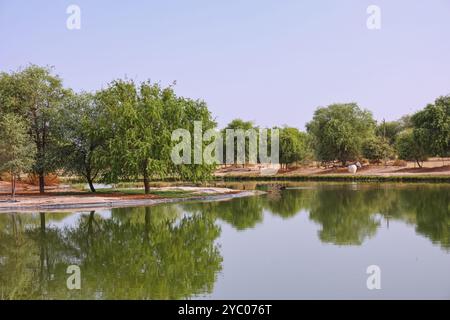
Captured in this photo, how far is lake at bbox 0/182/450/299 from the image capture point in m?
12.8

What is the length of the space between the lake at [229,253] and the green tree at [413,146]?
138 ft

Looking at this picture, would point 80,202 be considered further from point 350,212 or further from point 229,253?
point 229,253

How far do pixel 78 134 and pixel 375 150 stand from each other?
174 ft

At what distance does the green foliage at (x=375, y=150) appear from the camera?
265 ft

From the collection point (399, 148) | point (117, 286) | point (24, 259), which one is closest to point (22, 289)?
point (117, 286)

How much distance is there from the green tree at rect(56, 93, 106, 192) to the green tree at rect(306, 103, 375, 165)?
4691 centimetres

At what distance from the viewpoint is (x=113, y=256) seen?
56.7 feet

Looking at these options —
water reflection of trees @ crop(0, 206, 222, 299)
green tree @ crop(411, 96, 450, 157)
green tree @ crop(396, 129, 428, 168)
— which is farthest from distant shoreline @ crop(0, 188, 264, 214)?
green tree @ crop(396, 129, 428, 168)

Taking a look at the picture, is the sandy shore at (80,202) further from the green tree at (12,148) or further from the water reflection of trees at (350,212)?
the water reflection of trees at (350,212)

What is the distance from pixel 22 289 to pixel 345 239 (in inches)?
467

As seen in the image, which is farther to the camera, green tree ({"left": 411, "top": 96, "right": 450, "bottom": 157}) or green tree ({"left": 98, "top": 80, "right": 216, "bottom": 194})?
green tree ({"left": 411, "top": 96, "right": 450, "bottom": 157})

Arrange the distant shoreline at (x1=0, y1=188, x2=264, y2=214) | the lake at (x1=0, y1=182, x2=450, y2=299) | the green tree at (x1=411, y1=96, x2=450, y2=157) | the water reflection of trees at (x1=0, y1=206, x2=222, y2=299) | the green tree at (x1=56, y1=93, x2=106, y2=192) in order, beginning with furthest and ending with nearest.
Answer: the green tree at (x1=411, y1=96, x2=450, y2=157), the green tree at (x1=56, y1=93, x2=106, y2=192), the distant shoreline at (x1=0, y1=188, x2=264, y2=214), the water reflection of trees at (x1=0, y1=206, x2=222, y2=299), the lake at (x1=0, y1=182, x2=450, y2=299)

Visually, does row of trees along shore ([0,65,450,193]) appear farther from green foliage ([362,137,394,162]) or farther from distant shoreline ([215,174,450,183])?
green foliage ([362,137,394,162])

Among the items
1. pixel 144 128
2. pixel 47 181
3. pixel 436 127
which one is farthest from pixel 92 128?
pixel 436 127
